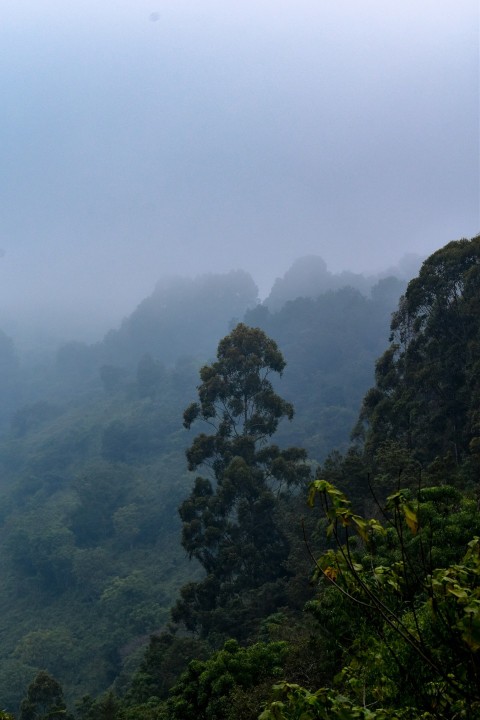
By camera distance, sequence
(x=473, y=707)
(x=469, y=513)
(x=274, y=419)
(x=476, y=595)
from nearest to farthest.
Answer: (x=476, y=595)
(x=473, y=707)
(x=469, y=513)
(x=274, y=419)

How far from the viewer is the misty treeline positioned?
22.9 feet

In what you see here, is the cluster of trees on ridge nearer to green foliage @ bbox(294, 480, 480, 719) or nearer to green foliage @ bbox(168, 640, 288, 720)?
green foliage @ bbox(168, 640, 288, 720)

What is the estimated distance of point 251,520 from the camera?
69.8ft

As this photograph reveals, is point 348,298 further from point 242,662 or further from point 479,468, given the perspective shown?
point 242,662

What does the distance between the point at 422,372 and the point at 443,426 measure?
2.02 meters

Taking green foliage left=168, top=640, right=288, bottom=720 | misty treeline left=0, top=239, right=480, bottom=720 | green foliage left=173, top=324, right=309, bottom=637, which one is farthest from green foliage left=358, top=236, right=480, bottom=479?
green foliage left=168, top=640, right=288, bottom=720

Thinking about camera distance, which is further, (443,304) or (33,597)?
(33,597)

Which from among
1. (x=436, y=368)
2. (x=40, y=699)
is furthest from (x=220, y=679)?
(x=436, y=368)

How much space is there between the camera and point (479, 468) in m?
15.2

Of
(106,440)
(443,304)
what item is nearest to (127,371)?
(106,440)

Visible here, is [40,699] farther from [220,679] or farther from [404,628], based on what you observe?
[404,628]

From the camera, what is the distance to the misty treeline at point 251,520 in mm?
6969

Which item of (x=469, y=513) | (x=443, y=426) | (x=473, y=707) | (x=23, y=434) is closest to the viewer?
(x=473, y=707)

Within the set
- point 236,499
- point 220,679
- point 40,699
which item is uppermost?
point 236,499
